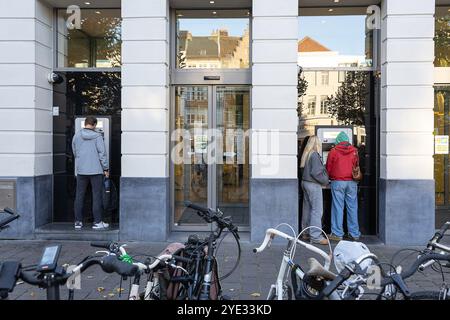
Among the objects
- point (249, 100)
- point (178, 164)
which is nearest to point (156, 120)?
point (178, 164)

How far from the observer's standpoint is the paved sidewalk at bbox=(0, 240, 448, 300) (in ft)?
18.6

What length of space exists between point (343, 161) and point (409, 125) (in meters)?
1.23

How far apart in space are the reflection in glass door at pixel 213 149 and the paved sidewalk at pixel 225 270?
115cm

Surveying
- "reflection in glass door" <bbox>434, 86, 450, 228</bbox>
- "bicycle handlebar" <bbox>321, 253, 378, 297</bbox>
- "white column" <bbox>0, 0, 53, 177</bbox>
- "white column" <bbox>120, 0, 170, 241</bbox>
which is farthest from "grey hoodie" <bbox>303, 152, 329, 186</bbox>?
"bicycle handlebar" <bbox>321, 253, 378, 297</bbox>

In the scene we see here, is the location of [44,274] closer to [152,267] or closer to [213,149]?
[152,267]

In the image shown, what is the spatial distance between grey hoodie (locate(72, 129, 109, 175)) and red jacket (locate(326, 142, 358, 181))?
3978 mm

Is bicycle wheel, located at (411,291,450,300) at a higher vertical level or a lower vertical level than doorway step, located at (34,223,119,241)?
higher

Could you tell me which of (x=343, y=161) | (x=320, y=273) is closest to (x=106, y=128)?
(x=343, y=161)

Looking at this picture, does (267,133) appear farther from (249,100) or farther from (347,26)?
(347,26)

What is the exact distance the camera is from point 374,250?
8.11 metres

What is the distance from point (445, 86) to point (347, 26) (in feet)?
6.89

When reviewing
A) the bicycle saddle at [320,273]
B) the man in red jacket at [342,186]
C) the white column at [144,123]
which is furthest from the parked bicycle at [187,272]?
the man in red jacket at [342,186]

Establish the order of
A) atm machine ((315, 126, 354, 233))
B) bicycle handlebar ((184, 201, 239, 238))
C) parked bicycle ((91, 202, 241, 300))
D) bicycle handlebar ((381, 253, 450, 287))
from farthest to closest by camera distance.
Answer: atm machine ((315, 126, 354, 233)) < bicycle handlebar ((184, 201, 239, 238)) < parked bicycle ((91, 202, 241, 300)) < bicycle handlebar ((381, 253, 450, 287))

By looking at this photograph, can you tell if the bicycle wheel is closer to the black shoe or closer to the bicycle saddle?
the bicycle saddle
